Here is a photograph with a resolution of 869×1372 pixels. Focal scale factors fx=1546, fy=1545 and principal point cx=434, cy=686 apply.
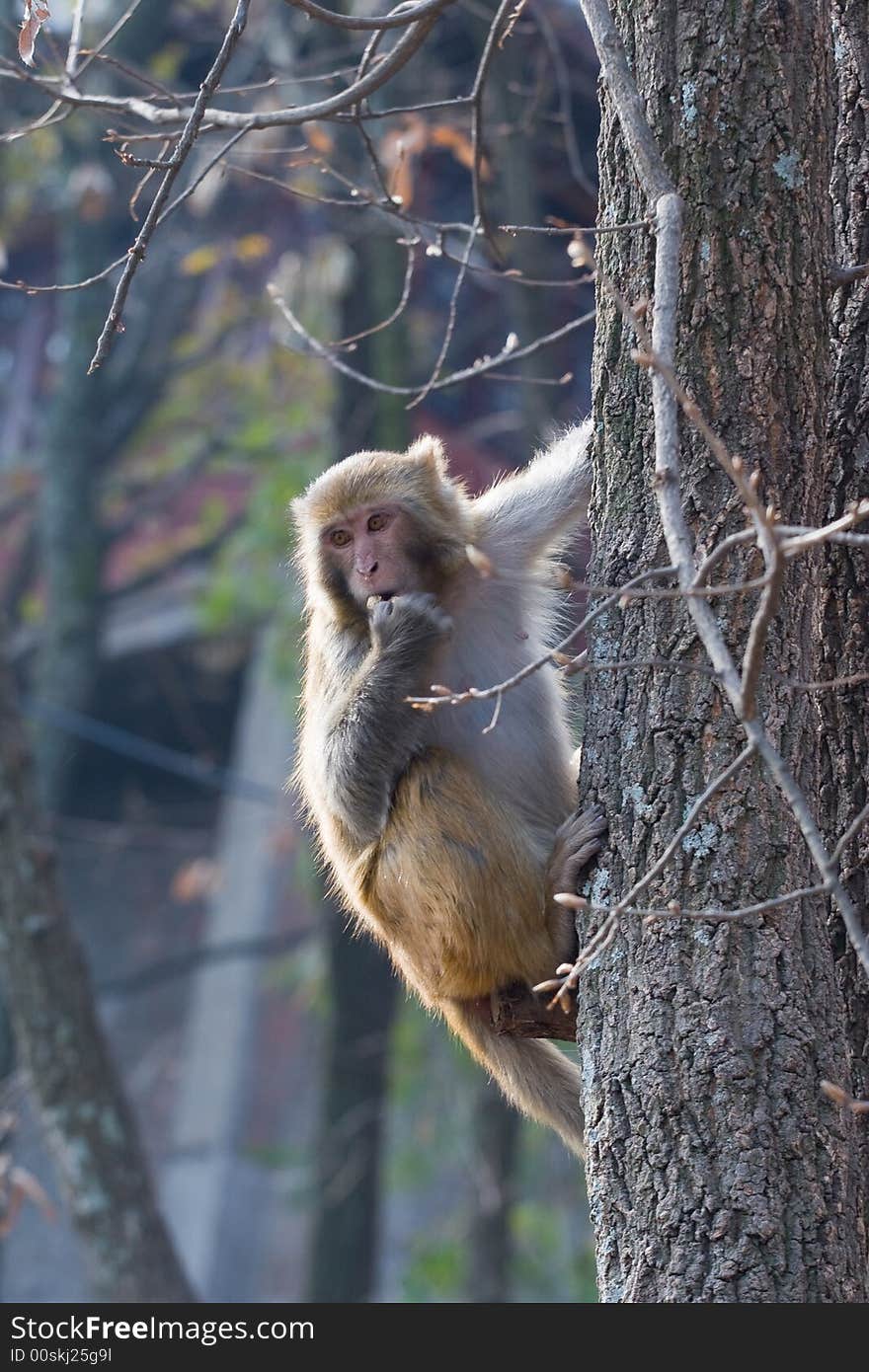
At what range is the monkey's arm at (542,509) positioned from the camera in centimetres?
425

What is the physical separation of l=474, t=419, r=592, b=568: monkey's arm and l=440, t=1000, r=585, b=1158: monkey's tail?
125 centimetres

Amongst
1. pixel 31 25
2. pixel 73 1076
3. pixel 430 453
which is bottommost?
pixel 73 1076

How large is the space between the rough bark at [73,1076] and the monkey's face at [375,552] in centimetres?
228

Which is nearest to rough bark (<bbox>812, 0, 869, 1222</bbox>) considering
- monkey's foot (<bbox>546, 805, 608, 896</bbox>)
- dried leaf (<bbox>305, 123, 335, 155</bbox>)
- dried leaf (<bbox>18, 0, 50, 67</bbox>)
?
monkey's foot (<bbox>546, 805, 608, 896</bbox>)

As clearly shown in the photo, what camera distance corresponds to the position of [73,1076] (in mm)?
5734

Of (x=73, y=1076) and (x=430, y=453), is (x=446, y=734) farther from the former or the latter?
(x=73, y=1076)

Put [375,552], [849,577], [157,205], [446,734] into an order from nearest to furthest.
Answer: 1. [157,205]
2. [849,577]
3. [446,734]
4. [375,552]

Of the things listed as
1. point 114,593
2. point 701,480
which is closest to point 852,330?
point 701,480
